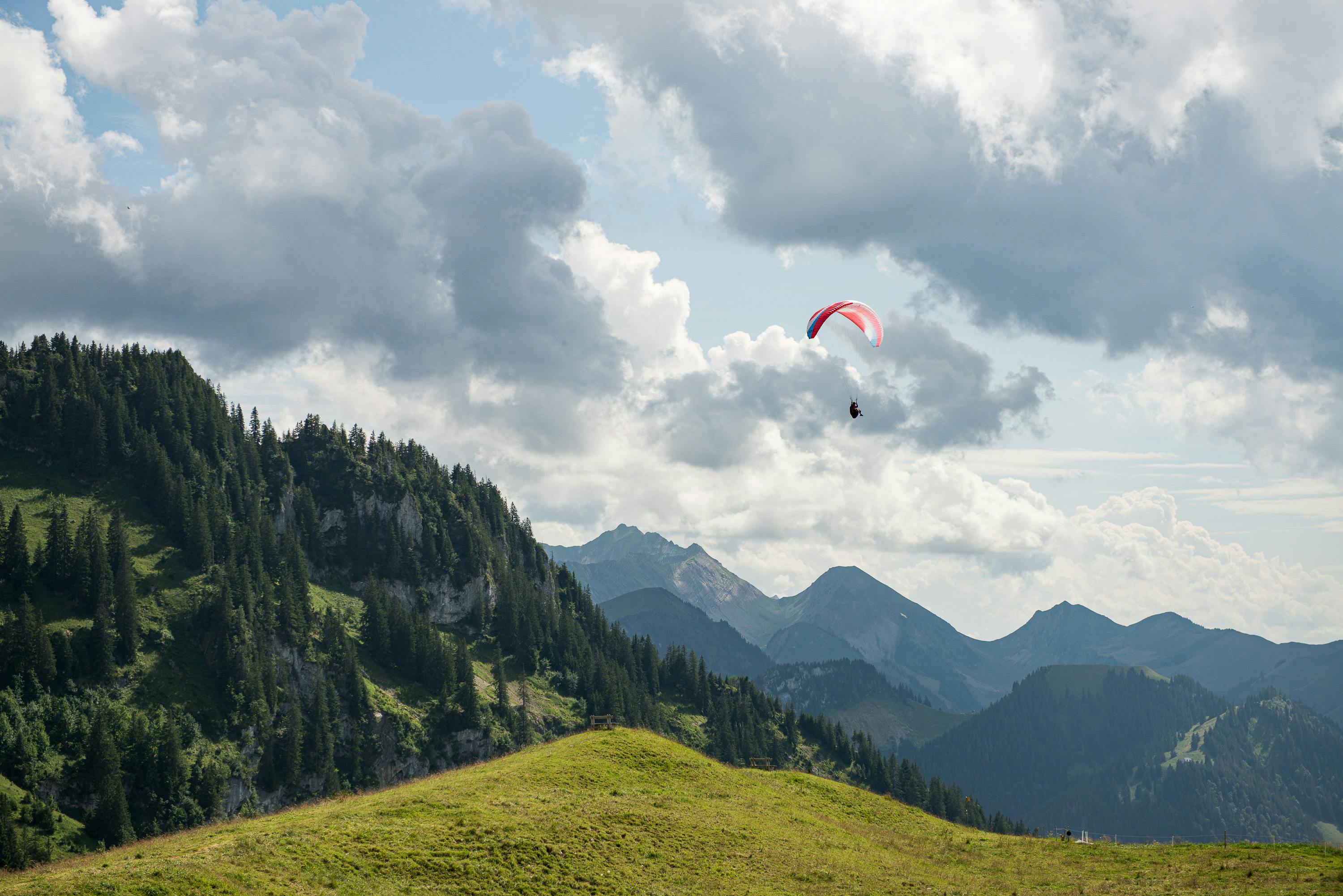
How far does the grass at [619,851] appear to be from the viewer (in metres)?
44.8

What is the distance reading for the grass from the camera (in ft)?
147

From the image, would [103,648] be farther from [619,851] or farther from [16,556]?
[619,851]

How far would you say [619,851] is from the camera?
2212 inches

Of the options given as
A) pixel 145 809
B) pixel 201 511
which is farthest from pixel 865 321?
pixel 201 511

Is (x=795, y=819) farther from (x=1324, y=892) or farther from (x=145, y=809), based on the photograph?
(x=145, y=809)

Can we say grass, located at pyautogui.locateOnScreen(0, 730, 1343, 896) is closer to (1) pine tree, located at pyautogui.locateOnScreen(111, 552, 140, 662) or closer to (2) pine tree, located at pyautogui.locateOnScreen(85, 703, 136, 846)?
(2) pine tree, located at pyautogui.locateOnScreen(85, 703, 136, 846)

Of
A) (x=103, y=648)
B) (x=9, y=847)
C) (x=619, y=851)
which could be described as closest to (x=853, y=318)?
(x=619, y=851)

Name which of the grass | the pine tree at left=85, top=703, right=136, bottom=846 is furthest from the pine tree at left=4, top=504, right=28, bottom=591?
the grass

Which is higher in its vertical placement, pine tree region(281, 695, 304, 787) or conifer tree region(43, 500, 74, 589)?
conifer tree region(43, 500, 74, 589)

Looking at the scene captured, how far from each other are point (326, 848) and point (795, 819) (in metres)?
37.8

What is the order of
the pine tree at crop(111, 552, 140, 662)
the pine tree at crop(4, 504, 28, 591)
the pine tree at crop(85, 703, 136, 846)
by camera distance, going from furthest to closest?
1. the pine tree at crop(111, 552, 140, 662)
2. the pine tree at crop(4, 504, 28, 591)
3. the pine tree at crop(85, 703, 136, 846)

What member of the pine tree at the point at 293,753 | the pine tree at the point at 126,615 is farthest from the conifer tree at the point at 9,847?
the pine tree at the point at 293,753

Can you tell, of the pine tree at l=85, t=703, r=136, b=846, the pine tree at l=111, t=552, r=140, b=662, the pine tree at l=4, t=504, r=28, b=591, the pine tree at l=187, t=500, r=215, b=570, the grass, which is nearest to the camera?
the grass

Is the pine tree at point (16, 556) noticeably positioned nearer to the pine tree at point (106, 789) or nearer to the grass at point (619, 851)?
the pine tree at point (106, 789)
